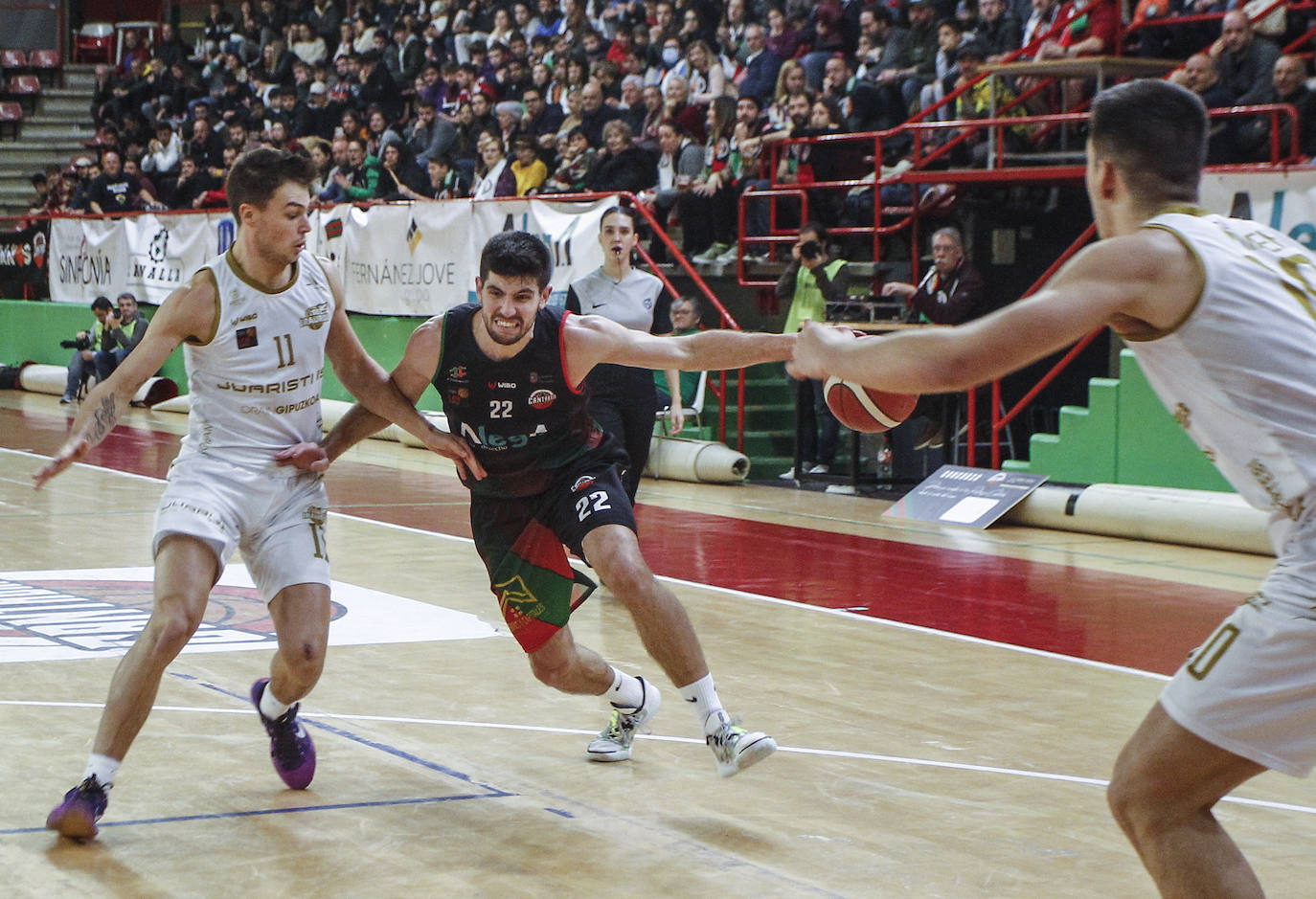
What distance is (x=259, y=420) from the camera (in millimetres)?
5215

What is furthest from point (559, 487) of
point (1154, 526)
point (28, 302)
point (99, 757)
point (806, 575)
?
point (28, 302)

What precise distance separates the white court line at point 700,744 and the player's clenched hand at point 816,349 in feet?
7.78

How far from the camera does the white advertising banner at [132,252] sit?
826 inches

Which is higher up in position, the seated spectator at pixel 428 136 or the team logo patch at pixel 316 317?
the seated spectator at pixel 428 136

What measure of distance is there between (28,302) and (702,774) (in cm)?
2167

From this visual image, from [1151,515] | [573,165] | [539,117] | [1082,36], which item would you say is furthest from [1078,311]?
[539,117]

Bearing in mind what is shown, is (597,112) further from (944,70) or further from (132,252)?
(132,252)

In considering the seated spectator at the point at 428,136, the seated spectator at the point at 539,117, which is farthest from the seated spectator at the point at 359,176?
the seated spectator at the point at 539,117

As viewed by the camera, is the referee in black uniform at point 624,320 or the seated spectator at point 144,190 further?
the seated spectator at point 144,190

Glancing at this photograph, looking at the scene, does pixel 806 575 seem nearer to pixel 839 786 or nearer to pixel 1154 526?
pixel 1154 526

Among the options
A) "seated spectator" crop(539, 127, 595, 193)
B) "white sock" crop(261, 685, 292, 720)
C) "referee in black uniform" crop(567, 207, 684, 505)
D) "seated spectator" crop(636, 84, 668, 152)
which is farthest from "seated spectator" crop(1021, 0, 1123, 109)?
"white sock" crop(261, 685, 292, 720)

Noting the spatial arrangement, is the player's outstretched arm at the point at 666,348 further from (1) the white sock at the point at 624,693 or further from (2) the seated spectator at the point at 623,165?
(2) the seated spectator at the point at 623,165

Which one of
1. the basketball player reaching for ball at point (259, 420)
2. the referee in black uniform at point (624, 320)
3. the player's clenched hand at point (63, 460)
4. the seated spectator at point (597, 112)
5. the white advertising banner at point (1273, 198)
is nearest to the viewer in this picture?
the player's clenched hand at point (63, 460)

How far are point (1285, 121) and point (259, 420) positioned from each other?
361 inches
